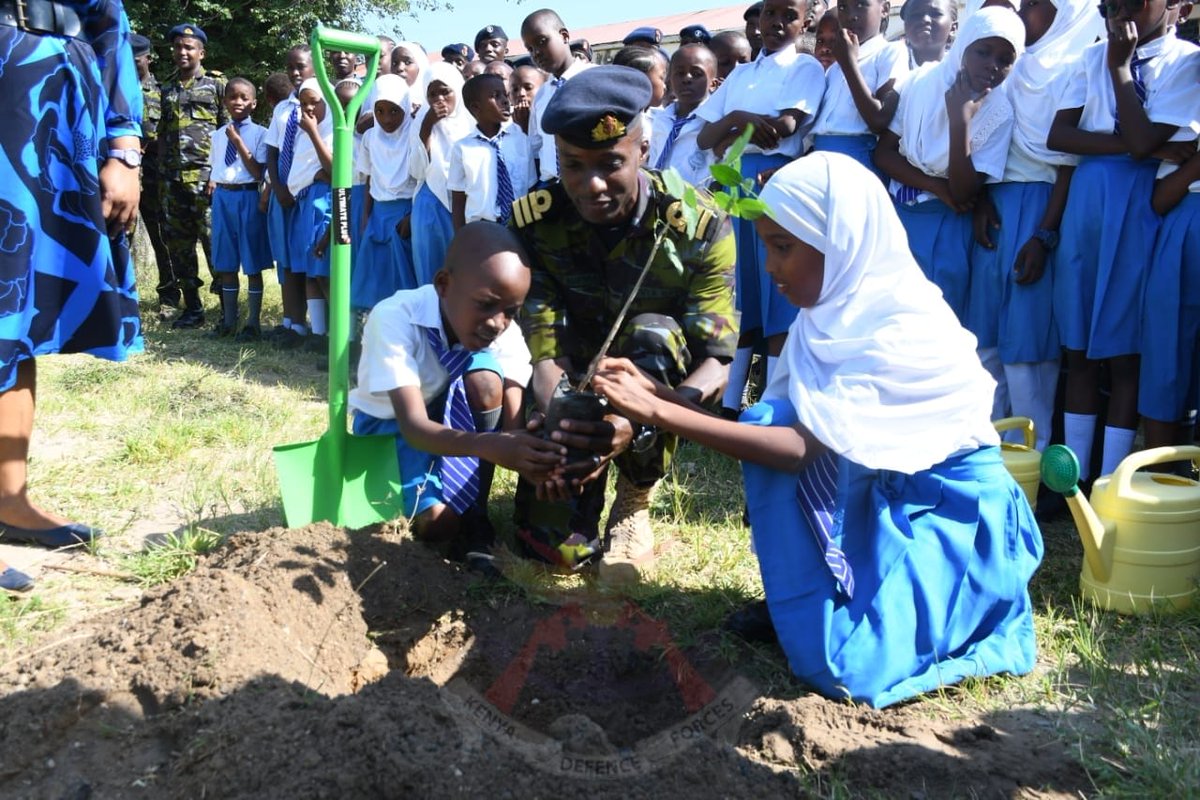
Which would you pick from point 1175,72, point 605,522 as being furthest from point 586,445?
point 1175,72

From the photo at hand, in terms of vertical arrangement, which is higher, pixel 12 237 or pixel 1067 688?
pixel 12 237

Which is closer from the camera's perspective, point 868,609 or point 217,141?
point 868,609

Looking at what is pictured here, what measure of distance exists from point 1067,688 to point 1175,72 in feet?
7.45

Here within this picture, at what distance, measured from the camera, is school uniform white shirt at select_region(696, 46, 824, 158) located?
4.53 m

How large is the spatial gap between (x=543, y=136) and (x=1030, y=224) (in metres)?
2.69

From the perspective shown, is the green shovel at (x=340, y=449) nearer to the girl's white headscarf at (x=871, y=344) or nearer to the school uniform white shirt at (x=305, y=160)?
the girl's white headscarf at (x=871, y=344)

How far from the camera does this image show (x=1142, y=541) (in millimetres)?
2832

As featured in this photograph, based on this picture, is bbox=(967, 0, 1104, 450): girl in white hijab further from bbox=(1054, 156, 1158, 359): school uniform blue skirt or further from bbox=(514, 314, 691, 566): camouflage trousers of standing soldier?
bbox=(514, 314, 691, 566): camouflage trousers of standing soldier

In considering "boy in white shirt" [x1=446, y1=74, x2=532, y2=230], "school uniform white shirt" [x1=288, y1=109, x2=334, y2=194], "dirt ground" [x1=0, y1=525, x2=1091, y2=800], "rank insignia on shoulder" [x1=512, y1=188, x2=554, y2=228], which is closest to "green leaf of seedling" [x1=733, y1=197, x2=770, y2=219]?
"rank insignia on shoulder" [x1=512, y1=188, x2=554, y2=228]

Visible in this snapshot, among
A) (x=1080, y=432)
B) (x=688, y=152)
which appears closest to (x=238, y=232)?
(x=688, y=152)

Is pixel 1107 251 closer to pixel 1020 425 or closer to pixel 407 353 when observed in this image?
pixel 1020 425

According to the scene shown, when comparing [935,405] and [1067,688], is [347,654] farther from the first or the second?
[1067,688]

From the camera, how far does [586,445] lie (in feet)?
8.60

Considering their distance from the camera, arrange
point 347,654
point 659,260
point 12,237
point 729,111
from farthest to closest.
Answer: point 729,111 < point 659,260 < point 12,237 < point 347,654
